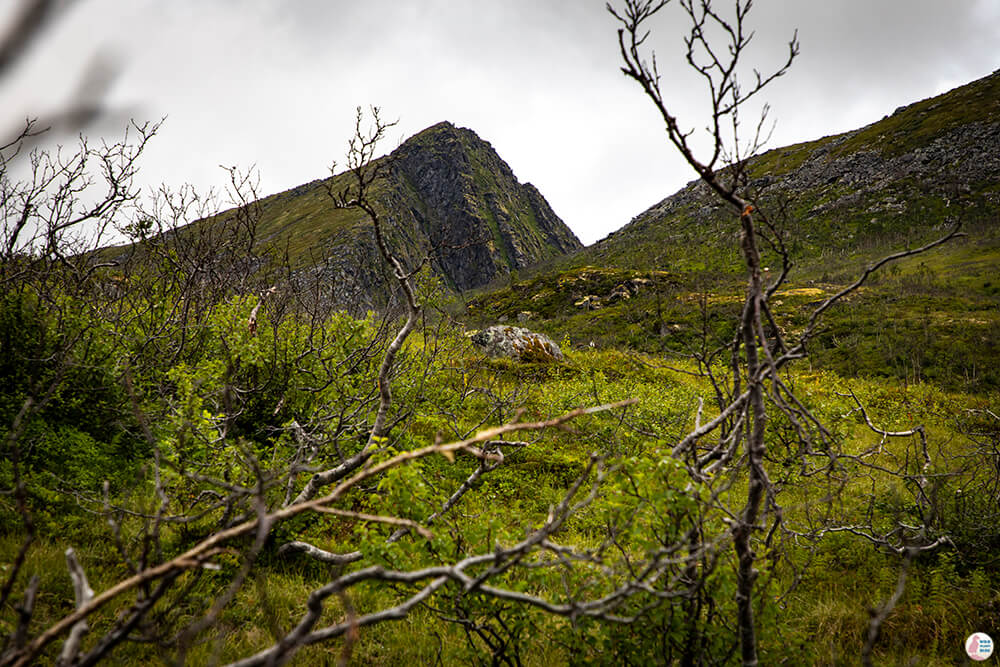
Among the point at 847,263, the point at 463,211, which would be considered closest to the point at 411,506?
the point at 847,263

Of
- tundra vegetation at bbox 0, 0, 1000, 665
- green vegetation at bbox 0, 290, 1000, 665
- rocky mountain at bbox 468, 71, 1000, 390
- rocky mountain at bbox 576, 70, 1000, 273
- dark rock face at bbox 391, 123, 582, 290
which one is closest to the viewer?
tundra vegetation at bbox 0, 0, 1000, 665

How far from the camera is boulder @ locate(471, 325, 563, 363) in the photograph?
18438 mm

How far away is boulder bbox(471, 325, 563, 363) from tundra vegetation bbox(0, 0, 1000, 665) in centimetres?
867

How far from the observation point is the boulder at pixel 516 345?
726 inches

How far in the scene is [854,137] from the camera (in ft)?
375

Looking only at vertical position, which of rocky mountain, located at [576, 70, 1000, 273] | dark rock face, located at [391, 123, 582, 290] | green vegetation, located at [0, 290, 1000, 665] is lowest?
green vegetation, located at [0, 290, 1000, 665]

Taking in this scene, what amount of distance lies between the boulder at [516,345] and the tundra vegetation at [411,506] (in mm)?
8674

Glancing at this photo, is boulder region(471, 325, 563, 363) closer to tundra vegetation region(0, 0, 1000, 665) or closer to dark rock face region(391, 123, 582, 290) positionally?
tundra vegetation region(0, 0, 1000, 665)

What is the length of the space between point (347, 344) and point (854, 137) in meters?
149

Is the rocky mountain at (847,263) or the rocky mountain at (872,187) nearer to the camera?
the rocky mountain at (847,263)

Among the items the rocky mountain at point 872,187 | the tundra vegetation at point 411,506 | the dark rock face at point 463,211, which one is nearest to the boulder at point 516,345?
the tundra vegetation at point 411,506

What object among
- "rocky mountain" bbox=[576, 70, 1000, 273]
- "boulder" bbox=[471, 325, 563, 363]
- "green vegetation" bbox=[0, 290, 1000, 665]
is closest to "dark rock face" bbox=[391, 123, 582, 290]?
"rocky mountain" bbox=[576, 70, 1000, 273]

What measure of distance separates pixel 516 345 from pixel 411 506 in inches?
629

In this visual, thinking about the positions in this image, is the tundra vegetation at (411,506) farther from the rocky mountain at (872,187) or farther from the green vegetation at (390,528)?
the rocky mountain at (872,187)
